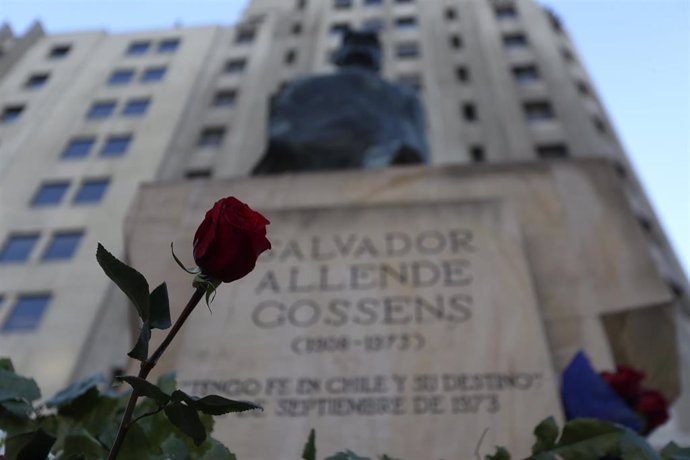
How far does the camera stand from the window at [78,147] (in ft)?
96.4

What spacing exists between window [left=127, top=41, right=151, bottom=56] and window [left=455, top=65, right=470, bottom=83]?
1538cm

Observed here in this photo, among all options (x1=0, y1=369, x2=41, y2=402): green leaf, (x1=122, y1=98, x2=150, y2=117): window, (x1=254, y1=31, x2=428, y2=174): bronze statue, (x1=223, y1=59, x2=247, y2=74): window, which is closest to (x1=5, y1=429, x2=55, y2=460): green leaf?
(x1=0, y1=369, x2=41, y2=402): green leaf

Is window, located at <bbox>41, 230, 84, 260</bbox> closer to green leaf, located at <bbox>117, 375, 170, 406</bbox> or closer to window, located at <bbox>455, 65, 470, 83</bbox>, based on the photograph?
window, located at <bbox>455, 65, 470, 83</bbox>

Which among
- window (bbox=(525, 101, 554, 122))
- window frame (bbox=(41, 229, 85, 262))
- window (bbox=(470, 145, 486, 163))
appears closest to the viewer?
window frame (bbox=(41, 229, 85, 262))

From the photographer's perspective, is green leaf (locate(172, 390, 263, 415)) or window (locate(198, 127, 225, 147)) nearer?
green leaf (locate(172, 390, 263, 415))

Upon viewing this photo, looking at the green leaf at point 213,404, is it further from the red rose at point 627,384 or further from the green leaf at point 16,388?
the red rose at point 627,384

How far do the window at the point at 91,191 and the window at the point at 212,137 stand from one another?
4.49 m

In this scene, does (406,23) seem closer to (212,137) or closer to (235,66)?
(235,66)

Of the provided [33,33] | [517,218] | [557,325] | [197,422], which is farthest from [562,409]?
[33,33]

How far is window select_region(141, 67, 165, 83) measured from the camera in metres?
33.9

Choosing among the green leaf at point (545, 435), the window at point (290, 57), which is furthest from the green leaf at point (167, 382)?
the window at point (290, 57)

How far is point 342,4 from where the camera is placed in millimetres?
38469

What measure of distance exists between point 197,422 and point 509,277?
10.7ft

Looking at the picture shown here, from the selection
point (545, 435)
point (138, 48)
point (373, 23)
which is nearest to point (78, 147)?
point (138, 48)
